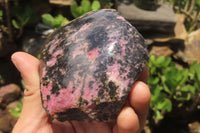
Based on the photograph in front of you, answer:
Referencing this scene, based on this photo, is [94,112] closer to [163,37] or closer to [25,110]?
[25,110]

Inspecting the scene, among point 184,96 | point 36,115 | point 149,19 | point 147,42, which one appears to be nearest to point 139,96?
point 36,115

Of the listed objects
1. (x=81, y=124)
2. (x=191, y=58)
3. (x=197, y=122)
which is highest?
(x=81, y=124)

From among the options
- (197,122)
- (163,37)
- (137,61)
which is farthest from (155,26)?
(137,61)

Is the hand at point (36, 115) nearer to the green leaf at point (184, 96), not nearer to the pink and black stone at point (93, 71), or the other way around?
the pink and black stone at point (93, 71)

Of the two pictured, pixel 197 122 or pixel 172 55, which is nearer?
pixel 197 122

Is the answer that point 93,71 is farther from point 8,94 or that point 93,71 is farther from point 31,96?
point 8,94

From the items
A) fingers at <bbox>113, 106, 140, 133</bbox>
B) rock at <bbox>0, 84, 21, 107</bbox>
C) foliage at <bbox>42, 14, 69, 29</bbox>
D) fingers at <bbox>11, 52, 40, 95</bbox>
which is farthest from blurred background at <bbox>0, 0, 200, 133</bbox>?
fingers at <bbox>113, 106, 140, 133</bbox>

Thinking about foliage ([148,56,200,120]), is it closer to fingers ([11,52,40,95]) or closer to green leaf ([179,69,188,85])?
green leaf ([179,69,188,85])
